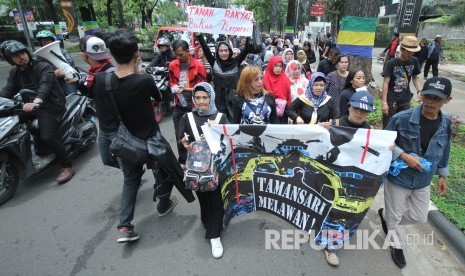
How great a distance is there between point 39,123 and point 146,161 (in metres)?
2.18

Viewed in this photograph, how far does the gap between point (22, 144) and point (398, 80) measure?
5308mm

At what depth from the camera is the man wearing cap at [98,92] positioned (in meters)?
2.84

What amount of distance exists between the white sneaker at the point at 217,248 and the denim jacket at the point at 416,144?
1.75m

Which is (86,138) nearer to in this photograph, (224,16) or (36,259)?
(36,259)

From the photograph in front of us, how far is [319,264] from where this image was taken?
278 cm

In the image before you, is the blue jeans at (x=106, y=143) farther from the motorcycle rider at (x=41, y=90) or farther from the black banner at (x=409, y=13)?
the black banner at (x=409, y=13)

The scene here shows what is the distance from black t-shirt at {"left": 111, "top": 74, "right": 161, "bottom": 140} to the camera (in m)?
2.62

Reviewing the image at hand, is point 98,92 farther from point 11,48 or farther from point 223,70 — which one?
point 223,70

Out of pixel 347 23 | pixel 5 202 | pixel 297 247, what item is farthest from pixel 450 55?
pixel 5 202

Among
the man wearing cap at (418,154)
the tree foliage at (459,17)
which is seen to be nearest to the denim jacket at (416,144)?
the man wearing cap at (418,154)

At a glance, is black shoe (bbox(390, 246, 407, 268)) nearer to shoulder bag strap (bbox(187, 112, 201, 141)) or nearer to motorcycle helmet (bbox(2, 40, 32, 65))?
shoulder bag strap (bbox(187, 112, 201, 141))

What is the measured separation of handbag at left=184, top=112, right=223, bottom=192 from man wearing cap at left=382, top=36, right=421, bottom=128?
3.11 m

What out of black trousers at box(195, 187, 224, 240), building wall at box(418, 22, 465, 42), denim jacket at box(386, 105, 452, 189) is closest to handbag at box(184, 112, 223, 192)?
black trousers at box(195, 187, 224, 240)

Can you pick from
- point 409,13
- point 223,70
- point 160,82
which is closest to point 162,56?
point 160,82
